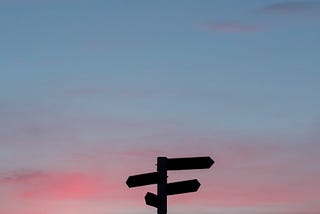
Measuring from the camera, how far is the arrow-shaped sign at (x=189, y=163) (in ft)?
37.4

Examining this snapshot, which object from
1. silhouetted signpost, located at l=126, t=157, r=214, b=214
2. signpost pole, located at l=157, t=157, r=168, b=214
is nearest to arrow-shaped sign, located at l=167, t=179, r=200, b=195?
silhouetted signpost, located at l=126, t=157, r=214, b=214

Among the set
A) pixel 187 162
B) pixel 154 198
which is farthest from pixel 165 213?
pixel 187 162

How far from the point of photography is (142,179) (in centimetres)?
1164

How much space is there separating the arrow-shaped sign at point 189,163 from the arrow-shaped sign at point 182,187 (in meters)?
0.30

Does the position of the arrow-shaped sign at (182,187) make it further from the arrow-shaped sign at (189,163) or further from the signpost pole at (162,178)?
the arrow-shaped sign at (189,163)

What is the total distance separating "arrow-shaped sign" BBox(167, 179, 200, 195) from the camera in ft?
37.2

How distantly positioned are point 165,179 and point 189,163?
602 millimetres

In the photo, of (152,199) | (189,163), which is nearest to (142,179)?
(152,199)

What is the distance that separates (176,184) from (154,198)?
55cm

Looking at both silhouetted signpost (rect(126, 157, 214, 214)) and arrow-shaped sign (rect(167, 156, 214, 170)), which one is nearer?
silhouetted signpost (rect(126, 157, 214, 214))

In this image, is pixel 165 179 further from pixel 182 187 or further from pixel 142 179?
pixel 142 179

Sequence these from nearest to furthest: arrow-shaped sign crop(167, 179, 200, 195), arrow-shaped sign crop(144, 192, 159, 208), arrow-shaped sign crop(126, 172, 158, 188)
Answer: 1. arrow-shaped sign crop(144, 192, 159, 208)
2. arrow-shaped sign crop(167, 179, 200, 195)
3. arrow-shaped sign crop(126, 172, 158, 188)

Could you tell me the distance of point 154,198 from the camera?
11.2m

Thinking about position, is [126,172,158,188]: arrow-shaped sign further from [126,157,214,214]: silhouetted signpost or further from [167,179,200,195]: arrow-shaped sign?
[167,179,200,195]: arrow-shaped sign
